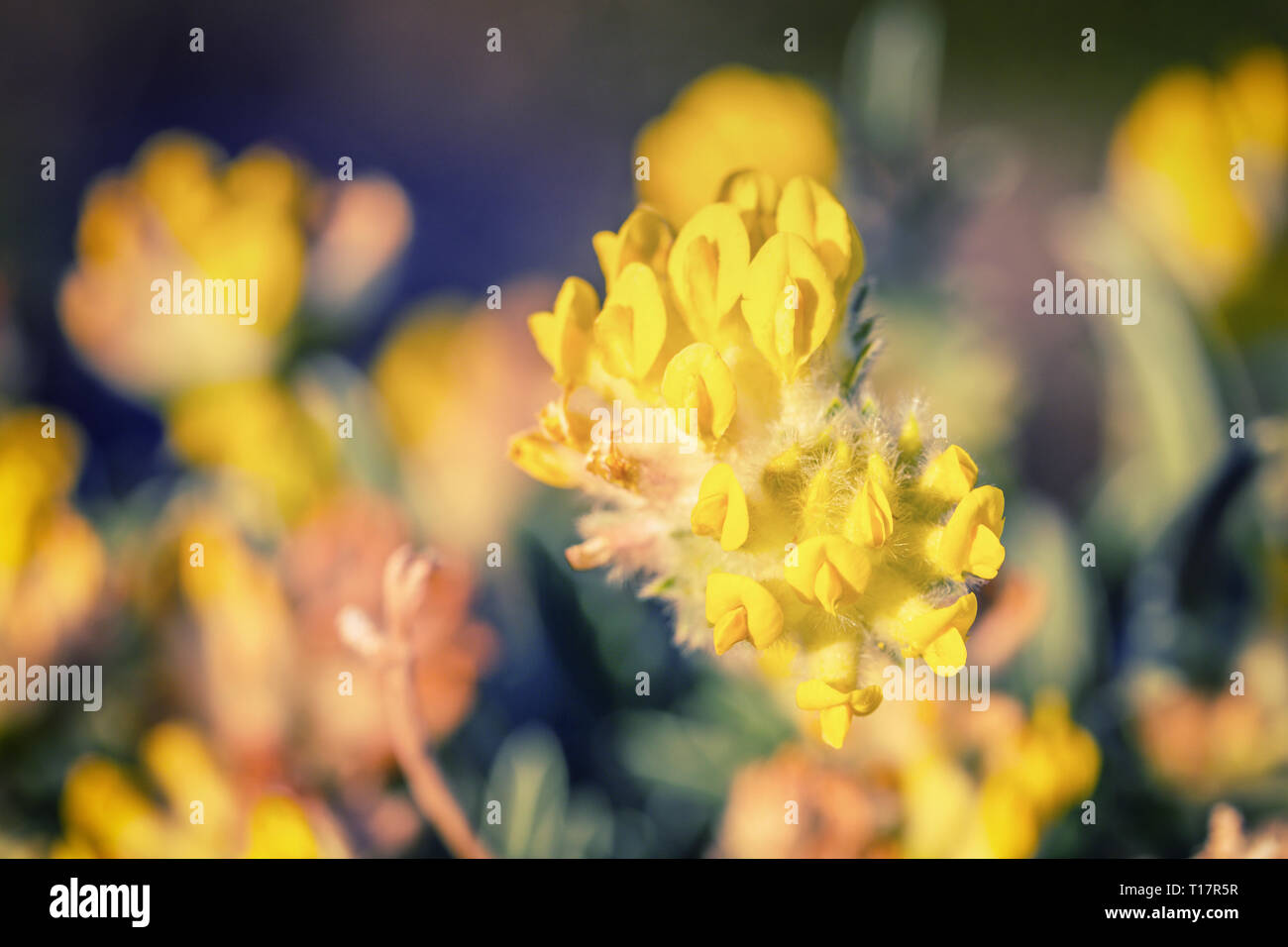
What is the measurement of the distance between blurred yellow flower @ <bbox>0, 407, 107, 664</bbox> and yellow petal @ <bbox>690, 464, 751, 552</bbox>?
2.09 ft

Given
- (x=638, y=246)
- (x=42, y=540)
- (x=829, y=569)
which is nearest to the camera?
(x=829, y=569)

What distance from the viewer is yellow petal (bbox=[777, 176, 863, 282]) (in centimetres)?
74

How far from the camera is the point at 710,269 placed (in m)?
0.73

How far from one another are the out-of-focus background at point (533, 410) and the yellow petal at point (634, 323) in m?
0.14

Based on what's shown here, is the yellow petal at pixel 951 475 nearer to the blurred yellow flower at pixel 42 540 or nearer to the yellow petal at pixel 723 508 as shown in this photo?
the yellow petal at pixel 723 508

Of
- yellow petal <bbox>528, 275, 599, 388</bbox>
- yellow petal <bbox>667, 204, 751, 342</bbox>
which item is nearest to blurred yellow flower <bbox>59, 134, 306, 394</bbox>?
yellow petal <bbox>528, 275, 599, 388</bbox>

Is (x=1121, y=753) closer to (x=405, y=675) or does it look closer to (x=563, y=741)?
(x=563, y=741)

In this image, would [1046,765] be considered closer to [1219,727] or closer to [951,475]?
[1219,727]

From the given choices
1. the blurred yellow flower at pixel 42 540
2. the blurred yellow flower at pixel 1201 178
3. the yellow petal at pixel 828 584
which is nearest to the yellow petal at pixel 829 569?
the yellow petal at pixel 828 584

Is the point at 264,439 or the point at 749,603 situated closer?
the point at 749,603

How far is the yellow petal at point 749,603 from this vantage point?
68 centimetres

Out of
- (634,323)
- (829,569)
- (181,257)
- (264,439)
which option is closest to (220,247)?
(181,257)

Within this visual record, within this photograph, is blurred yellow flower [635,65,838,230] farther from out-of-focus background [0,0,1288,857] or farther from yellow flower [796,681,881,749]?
yellow flower [796,681,881,749]

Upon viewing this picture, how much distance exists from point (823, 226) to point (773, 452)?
0.67 feet
